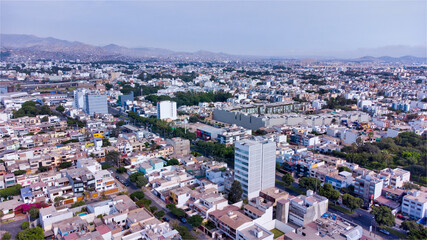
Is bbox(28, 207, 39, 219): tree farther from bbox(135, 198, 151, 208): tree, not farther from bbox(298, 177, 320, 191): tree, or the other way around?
bbox(298, 177, 320, 191): tree

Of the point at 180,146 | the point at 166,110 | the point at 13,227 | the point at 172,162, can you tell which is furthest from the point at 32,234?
the point at 166,110

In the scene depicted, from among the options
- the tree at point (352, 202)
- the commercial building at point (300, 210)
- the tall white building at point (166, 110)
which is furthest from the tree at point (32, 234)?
the tall white building at point (166, 110)

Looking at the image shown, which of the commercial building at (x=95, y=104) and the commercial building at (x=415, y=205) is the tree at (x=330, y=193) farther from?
the commercial building at (x=95, y=104)

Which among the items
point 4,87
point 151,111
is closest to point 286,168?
point 151,111

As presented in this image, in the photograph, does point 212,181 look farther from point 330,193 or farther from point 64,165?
point 64,165

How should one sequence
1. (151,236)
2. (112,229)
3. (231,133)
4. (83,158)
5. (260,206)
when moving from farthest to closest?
(231,133) < (83,158) < (260,206) < (112,229) < (151,236)

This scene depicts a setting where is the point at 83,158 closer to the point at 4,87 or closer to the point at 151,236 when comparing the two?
the point at 151,236

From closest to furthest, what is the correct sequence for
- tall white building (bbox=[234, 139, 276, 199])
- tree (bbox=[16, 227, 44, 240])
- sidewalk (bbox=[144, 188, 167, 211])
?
tree (bbox=[16, 227, 44, 240]) → tall white building (bbox=[234, 139, 276, 199]) → sidewalk (bbox=[144, 188, 167, 211])

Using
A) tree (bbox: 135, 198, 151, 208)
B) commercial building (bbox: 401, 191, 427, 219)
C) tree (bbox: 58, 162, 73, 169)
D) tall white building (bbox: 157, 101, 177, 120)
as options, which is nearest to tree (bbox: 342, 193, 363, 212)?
commercial building (bbox: 401, 191, 427, 219)
